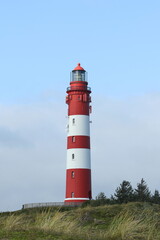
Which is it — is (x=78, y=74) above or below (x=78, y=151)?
above

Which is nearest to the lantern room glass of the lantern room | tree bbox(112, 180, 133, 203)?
the lantern room

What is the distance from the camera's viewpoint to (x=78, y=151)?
143 feet

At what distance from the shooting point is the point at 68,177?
145 ft

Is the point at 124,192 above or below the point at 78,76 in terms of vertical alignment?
below

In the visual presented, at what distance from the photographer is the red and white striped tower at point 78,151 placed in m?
43.6

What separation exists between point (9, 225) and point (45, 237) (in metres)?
2.76

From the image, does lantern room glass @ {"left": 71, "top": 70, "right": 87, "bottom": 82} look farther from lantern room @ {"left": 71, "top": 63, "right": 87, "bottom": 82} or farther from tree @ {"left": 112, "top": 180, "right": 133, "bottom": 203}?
tree @ {"left": 112, "top": 180, "right": 133, "bottom": 203}

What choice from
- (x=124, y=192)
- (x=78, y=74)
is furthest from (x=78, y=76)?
(x=124, y=192)

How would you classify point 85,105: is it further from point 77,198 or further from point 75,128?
point 77,198

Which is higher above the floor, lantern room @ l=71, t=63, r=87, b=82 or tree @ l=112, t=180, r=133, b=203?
lantern room @ l=71, t=63, r=87, b=82

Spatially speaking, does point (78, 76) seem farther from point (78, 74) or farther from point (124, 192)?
point (124, 192)

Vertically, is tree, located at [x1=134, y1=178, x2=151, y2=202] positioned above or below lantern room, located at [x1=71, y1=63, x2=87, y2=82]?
below

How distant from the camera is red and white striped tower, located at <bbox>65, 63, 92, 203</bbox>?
43.6 m

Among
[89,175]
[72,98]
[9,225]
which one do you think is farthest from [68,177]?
[9,225]
